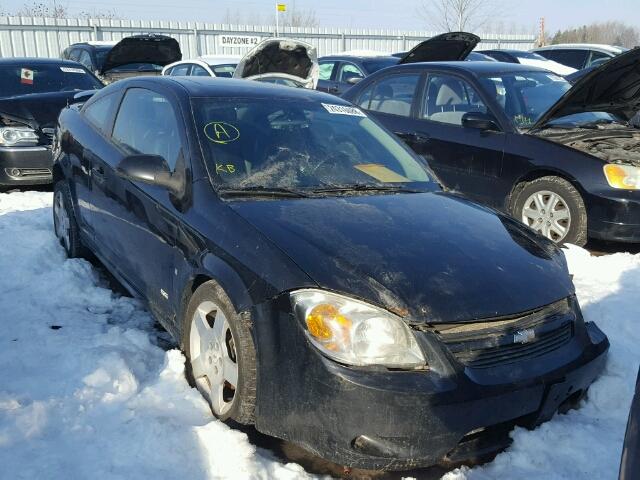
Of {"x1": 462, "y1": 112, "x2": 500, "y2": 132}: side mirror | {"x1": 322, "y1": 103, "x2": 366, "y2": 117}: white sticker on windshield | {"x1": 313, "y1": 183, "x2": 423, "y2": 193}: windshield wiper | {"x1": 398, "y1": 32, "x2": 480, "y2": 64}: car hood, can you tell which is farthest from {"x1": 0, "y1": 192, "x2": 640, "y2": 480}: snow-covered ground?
{"x1": 398, "y1": 32, "x2": 480, "y2": 64}: car hood

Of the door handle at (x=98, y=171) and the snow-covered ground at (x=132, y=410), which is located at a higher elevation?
the door handle at (x=98, y=171)

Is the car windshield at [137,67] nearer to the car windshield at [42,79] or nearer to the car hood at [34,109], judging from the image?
the car windshield at [42,79]

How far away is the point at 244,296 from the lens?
2.48 metres

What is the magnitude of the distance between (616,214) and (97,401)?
4.11 m

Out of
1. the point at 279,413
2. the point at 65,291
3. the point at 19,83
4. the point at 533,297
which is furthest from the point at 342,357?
the point at 19,83

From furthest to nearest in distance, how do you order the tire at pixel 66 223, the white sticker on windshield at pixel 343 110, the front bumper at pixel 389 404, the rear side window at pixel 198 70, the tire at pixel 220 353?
the rear side window at pixel 198 70 < the tire at pixel 66 223 < the white sticker on windshield at pixel 343 110 < the tire at pixel 220 353 < the front bumper at pixel 389 404

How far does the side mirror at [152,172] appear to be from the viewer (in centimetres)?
309

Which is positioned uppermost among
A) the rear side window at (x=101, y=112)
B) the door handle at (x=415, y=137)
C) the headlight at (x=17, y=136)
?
the rear side window at (x=101, y=112)

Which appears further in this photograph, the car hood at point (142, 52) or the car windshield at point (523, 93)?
the car hood at point (142, 52)

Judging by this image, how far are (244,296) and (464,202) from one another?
1.51 meters

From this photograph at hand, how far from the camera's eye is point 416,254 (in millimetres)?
2584

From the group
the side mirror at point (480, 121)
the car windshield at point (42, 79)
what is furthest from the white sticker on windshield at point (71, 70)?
the side mirror at point (480, 121)

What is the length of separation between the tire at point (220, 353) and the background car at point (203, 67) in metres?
8.32

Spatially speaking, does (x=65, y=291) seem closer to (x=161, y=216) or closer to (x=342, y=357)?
(x=161, y=216)
